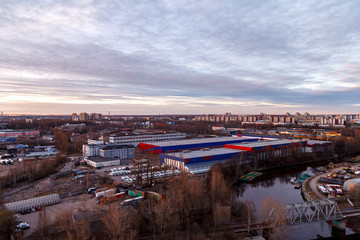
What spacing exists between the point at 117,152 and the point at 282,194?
675 cm

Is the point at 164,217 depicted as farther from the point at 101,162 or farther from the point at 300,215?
the point at 101,162

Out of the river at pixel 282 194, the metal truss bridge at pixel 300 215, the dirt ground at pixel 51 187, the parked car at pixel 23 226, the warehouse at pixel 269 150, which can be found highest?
the warehouse at pixel 269 150

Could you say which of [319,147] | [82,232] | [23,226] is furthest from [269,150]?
[23,226]

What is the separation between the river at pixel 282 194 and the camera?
427 cm

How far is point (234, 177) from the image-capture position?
7336 millimetres

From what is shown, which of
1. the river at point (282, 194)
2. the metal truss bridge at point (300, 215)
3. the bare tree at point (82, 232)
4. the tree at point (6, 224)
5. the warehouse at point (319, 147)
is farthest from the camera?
the warehouse at point (319, 147)

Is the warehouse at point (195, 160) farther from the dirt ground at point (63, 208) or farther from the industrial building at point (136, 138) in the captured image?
the industrial building at point (136, 138)

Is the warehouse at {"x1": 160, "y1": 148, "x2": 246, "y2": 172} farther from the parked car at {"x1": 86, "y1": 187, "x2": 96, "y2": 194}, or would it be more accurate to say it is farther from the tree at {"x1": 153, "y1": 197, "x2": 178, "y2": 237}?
the tree at {"x1": 153, "y1": 197, "x2": 178, "y2": 237}

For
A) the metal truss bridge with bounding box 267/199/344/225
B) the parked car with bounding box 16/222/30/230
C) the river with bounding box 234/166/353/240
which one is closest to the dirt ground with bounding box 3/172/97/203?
the parked car with bounding box 16/222/30/230

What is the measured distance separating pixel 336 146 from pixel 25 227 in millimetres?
13403

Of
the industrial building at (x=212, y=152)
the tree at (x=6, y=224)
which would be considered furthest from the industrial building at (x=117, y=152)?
the tree at (x=6, y=224)

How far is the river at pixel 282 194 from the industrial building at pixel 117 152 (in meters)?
5.47

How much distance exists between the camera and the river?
4270mm

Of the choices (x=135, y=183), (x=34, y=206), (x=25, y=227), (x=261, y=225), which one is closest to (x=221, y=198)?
(x=261, y=225)
